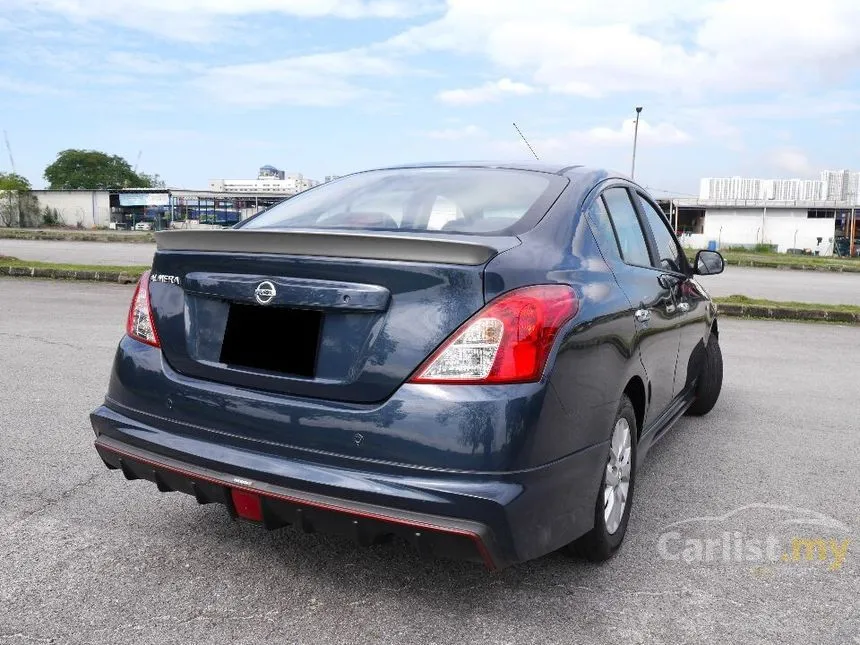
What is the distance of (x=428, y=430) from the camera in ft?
7.58

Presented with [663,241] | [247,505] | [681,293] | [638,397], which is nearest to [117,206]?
[663,241]

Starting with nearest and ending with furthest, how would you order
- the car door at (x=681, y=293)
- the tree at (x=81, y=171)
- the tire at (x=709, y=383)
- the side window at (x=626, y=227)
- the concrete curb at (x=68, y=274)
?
the side window at (x=626, y=227) < the car door at (x=681, y=293) < the tire at (x=709, y=383) < the concrete curb at (x=68, y=274) < the tree at (x=81, y=171)

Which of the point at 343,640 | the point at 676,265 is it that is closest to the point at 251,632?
the point at 343,640

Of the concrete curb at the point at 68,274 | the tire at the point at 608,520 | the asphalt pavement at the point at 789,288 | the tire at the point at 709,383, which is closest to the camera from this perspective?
the tire at the point at 608,520

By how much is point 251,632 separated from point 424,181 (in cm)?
197

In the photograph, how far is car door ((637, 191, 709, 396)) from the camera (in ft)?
13.4

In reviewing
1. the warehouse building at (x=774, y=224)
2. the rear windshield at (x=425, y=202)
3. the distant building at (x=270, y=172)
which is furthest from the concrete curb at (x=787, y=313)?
the distant building at (x=270, y=172)

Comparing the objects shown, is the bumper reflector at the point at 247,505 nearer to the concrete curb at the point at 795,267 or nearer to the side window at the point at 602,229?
the side window at the point at 602,229

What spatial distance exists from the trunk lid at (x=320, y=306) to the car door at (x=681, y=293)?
67.2 inches

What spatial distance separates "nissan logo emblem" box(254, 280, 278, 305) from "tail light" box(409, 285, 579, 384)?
0.54 metres

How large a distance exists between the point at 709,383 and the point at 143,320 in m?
3.74

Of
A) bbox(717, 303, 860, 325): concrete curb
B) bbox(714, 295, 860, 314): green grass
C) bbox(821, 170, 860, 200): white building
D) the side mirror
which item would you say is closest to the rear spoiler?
the side mirror

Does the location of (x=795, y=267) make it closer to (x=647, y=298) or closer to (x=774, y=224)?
(x=647, y=298)

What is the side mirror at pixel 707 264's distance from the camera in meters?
4.68
